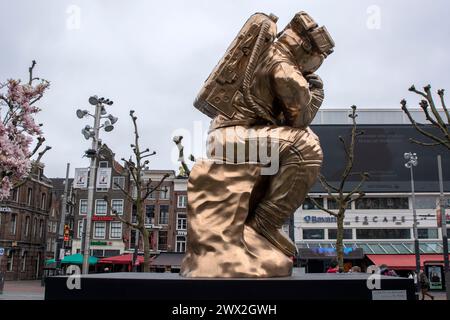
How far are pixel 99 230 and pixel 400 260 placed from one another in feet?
80.2

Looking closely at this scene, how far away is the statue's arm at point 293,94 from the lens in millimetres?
5871

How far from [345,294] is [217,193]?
185 cm

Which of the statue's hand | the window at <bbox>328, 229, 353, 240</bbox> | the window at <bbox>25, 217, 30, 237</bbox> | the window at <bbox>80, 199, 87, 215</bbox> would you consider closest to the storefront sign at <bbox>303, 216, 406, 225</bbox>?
the window at <bbox>328, 229, 353, 240</bbox>

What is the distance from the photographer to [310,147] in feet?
19.1

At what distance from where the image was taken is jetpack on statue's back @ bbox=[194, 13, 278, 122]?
5969mm

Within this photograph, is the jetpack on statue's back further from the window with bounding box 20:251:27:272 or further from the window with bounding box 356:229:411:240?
the window with bounding box 20:251:27:272

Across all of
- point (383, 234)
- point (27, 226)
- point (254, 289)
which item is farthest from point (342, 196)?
point (27, 226)

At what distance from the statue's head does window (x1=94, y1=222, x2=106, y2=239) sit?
37.4m

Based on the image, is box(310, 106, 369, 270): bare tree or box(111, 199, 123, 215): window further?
box(111, 199, 123, 215): window

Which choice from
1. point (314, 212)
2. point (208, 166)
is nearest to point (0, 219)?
point (314, 212)

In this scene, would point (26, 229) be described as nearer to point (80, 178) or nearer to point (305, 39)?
point (80, 178)
